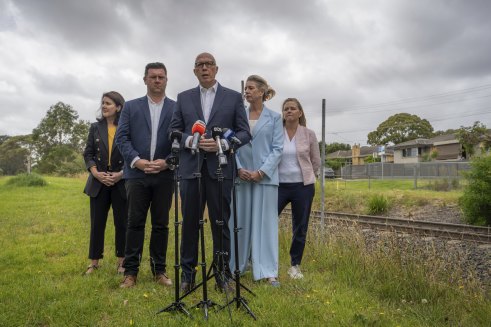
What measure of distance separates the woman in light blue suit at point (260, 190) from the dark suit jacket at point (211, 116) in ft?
1.59

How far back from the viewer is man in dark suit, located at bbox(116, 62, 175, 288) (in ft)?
14.9

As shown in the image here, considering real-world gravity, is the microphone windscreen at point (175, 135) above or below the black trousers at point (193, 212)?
above

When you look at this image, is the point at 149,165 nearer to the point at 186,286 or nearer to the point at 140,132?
the point at 140,132

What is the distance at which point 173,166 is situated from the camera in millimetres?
3840

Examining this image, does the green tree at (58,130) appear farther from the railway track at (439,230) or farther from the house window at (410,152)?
the railway track at (439,230)

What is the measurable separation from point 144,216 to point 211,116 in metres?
1.36

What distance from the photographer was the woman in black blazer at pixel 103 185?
5156mm

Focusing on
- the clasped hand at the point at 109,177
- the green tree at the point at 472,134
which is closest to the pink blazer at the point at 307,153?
the clasped hand at the point at 109,177

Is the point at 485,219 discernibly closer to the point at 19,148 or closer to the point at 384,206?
the point at 384,206

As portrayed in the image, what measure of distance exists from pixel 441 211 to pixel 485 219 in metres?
2.94

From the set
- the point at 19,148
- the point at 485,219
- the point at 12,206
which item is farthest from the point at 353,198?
the point at 19,148

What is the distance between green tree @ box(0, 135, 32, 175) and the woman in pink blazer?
2537 inches

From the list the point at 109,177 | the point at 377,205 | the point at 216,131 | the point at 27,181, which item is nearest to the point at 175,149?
the point at 216,131

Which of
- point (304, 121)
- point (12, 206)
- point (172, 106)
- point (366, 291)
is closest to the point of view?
point (366, 291)
